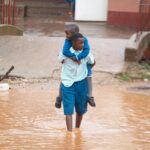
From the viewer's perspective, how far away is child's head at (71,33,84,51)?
7430mm

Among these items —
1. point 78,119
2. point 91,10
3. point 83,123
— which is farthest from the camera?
point 91,10

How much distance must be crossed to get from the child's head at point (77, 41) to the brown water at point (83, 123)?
3.66ft

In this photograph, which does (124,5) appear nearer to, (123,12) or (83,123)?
(123,12)

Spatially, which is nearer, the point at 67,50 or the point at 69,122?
the point at 67,50

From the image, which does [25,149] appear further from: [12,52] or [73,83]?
[12,52]

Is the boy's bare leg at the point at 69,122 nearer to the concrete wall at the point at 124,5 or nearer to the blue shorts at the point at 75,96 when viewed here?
the blue shorts at the point at 75,96

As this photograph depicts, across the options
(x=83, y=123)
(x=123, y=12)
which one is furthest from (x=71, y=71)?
(x=123, y=12)

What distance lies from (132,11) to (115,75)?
747 cm

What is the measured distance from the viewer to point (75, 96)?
7.68 m

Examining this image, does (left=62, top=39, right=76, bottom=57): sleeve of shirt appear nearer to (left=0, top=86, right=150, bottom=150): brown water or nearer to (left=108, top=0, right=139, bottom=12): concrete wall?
(left=0, top=86, right=150, bottom=150): brown water

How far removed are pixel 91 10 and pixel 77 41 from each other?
1247 cm

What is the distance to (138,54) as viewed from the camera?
12.9 meters

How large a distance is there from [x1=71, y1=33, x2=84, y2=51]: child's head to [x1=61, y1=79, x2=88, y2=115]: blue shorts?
446mm

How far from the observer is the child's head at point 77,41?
24.4 feet
